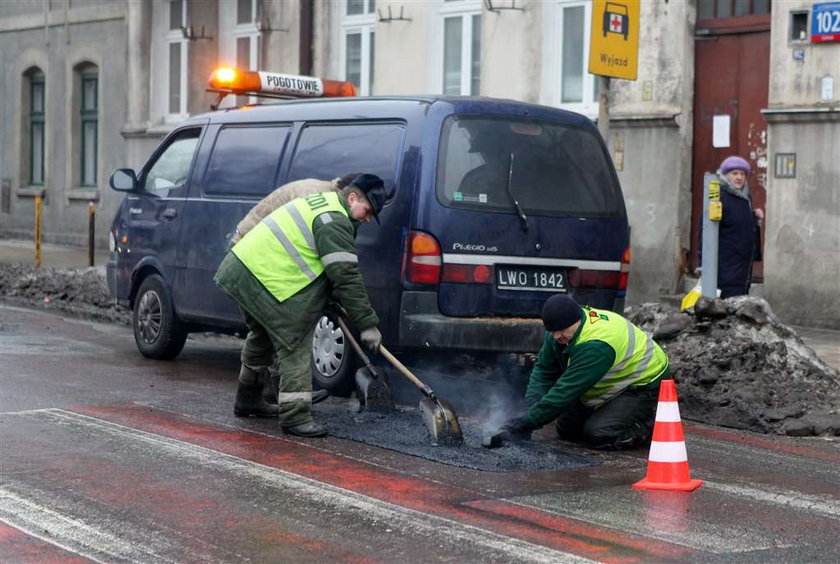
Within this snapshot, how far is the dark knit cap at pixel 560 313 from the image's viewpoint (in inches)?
318

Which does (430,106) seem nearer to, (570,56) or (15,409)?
(15,409)

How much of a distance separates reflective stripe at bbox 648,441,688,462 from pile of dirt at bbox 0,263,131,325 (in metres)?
9.15

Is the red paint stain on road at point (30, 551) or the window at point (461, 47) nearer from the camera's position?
the red paint stain on road at point (30, 551)

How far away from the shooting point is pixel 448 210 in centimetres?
956

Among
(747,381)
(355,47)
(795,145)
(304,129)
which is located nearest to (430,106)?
(304,129)

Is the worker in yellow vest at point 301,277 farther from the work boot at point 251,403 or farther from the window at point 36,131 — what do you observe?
the window at point 36,131

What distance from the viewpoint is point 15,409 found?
919 cm

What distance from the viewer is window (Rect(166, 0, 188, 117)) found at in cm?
2569

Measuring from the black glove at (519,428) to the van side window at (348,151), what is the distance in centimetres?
213

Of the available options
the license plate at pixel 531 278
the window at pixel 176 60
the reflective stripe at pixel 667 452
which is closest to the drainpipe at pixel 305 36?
the window at pixel 176 60

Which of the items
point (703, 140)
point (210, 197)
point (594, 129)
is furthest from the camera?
point (703, 140)

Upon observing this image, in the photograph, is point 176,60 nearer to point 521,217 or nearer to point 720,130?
point 720,130

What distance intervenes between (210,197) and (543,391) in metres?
3.89

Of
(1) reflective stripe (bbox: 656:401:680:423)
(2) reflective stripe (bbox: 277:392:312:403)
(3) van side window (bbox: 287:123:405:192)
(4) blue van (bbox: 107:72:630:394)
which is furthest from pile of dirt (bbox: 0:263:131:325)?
(1) reflective stripe (bbox: 656:401:680:423)
